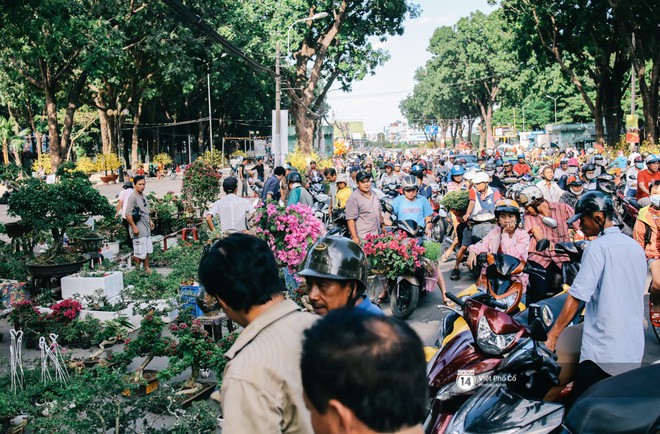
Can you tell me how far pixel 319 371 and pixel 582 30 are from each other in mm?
30352

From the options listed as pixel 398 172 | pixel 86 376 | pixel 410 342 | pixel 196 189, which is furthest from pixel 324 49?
pixel 410 342

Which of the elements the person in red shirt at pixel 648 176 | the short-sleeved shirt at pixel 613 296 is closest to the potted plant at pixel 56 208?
the short-sleeved shirt at pixel 613 296

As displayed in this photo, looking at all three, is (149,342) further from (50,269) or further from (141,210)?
(141,210)

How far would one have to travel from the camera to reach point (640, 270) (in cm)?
369

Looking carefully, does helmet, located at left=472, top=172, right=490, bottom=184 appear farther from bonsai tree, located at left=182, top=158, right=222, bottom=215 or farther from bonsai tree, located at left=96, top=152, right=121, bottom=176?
bonsai tree, located at left=96, top=152, right=121, bottom=176

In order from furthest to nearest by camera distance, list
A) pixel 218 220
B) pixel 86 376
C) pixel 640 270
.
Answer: pixel 218 220, pixel 86 376, pixel 640 270

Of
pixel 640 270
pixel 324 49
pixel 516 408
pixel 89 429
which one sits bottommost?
pixel 89 429

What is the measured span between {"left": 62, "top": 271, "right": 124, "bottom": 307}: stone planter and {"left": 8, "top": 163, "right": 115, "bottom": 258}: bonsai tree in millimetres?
595

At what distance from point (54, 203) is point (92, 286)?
1.17 metres

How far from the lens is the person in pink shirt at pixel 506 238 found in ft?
22.4

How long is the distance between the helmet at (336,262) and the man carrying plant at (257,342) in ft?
3.73

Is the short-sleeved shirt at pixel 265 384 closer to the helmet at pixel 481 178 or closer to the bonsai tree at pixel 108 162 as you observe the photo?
the helmet at pixel 481 178

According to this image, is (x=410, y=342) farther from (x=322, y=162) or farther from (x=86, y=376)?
(x=322, y=162)

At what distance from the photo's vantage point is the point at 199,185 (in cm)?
1602
